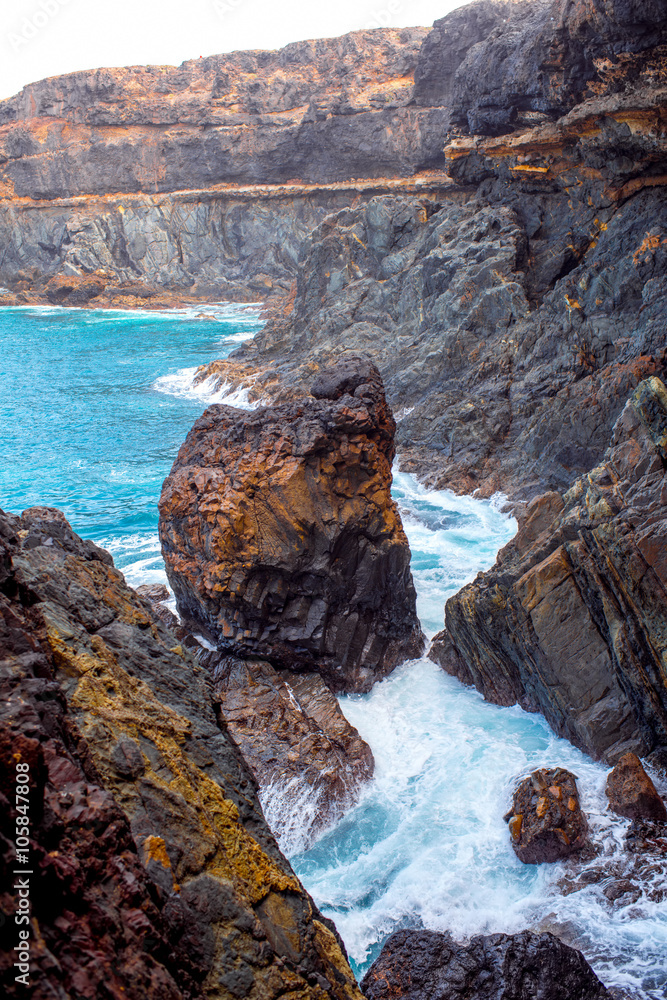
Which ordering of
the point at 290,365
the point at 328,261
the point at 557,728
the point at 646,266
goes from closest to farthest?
the point at 557,728 → the point at 646,266 → the point at 290,365 → the point at 328,261

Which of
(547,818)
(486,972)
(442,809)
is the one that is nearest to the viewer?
(486,972)

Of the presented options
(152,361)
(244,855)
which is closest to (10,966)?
(244,855)

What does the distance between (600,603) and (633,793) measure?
8.54 ft

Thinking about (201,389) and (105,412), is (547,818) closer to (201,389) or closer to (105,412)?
(105,412)

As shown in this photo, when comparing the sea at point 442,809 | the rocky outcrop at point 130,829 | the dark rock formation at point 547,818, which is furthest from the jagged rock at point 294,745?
the rocky outcrop at point 130,829

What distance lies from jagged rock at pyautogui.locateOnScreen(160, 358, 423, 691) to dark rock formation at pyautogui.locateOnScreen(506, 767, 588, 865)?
4096 mm

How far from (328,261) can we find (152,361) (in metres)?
14.4

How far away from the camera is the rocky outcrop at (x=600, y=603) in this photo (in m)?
9.27

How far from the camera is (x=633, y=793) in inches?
350

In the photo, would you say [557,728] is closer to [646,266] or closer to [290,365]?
[646,266]

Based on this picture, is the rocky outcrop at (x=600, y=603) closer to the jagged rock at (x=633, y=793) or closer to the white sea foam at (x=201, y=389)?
the jagged rock at (x=633, y=793)

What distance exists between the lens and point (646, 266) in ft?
69.1

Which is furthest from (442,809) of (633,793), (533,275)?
(533,275)

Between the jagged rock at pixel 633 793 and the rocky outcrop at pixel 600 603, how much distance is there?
0.70 meters
